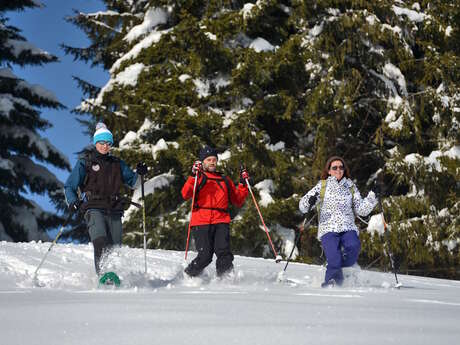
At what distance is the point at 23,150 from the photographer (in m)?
22.2

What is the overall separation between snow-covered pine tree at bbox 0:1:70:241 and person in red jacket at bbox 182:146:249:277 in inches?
602

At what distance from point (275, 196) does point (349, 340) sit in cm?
1086

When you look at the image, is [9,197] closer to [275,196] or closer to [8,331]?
[275,196]

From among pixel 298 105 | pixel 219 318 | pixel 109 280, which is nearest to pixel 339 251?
pixel 109 280

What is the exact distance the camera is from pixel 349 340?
118 inches

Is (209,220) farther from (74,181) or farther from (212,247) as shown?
(74,181)

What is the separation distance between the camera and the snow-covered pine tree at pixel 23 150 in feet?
69.9

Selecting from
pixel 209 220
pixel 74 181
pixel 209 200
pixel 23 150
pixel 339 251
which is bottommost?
pixel 339 251

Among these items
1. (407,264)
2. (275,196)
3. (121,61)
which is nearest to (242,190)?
(275,196)

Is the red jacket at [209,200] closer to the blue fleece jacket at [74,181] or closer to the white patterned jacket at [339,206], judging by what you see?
the white patterned jacket at [339,206]

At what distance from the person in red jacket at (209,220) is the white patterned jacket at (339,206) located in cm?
98

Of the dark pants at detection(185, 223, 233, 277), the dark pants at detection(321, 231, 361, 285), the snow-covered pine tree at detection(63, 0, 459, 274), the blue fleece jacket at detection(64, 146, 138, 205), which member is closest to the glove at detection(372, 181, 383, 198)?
the dark pants at detection(321, 231, 361, 285)

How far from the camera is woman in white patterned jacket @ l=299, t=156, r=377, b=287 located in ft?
22.4

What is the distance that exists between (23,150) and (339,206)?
1775 centimetres
